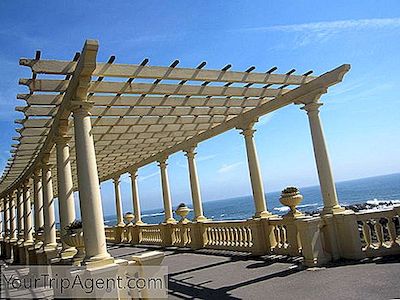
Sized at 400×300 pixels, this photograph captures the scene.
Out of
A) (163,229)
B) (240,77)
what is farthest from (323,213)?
(163,229)

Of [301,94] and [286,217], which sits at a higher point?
[301,94]

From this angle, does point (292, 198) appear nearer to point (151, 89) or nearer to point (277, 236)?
point (277, 236)

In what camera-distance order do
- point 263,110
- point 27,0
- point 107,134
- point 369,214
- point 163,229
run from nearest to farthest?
point 27,0
point 369,214
point 263,110
point 107,134
point 163,229

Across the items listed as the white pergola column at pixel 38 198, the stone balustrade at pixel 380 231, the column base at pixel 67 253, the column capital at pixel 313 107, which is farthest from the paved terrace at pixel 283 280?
the white pergola column at pixel 38 198

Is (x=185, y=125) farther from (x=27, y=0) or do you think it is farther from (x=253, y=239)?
(x=27, y=0)

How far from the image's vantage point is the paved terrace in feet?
20.6

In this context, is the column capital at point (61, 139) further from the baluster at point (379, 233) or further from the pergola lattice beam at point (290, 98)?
the baluster at point (379, 233)

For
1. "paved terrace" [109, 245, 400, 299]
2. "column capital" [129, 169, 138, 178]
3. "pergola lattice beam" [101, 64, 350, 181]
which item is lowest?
"paved terrace" [109, 245, 400, 299]

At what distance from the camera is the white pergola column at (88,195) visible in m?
6.45

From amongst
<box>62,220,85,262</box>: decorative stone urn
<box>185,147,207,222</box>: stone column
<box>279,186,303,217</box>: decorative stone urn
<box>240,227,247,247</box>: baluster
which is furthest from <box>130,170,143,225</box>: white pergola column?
<box>62,220,85,262</box>: decorative stone urn

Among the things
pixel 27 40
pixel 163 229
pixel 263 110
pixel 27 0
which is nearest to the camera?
pixel 27 0

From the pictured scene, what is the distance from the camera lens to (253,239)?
1161 centimetres

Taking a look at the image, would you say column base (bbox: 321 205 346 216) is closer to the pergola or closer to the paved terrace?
the pergola

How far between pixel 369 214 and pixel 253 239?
4.11 meters
